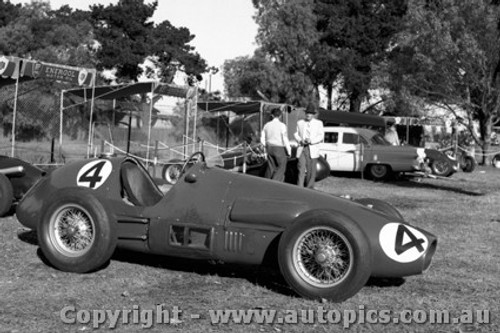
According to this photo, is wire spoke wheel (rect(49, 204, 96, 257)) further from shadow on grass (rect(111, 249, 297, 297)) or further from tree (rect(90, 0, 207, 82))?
tree (rect(90, 0, 207, 82))

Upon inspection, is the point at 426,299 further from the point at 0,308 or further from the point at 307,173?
the point at 307,173

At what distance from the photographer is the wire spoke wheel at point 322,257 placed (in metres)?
4.22

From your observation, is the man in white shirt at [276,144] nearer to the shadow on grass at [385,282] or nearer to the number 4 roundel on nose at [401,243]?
the shadow on grass at [385,282]

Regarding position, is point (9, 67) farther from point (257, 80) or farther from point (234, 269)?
point (257, 80)

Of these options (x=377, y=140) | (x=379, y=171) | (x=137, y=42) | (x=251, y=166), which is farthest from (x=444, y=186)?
(x=137, y=42)

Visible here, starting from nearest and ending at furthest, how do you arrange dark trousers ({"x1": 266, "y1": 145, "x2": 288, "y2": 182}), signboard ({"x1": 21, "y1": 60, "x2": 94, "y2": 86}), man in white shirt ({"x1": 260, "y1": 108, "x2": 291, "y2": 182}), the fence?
1. man in white shirt ({"x1": 260, "y1": 108, "x2": 291, "y2": 182})
2. dark trousers ({"x1": 266, "y1": 145, "x2": 288, "y2": 182})
3. signboard ({"x1": 21, "y1": 60, "x2": 94, "y2": 86})
4. the fence

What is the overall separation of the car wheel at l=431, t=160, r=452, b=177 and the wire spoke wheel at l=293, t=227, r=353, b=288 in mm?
14705

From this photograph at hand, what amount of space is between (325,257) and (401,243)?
0.67 m

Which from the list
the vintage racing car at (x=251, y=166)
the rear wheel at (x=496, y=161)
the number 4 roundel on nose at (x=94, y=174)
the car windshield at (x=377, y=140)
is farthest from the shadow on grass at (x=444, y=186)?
the rear wheel at (x=496, y=161)

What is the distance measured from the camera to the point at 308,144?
1101cm

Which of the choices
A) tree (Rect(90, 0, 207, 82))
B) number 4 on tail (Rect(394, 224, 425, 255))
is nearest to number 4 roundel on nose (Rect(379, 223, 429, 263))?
number 4 on tail (Rect(394, 224, 425, 255))

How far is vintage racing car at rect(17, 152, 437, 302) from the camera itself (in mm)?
4254

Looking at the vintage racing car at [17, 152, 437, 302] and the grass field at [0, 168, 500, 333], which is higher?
the vintage racing car at [17, 152, 437, 302]

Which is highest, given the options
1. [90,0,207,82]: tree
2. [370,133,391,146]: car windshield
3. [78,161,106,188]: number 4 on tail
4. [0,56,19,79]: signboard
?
[90,0,207,82]: tree
